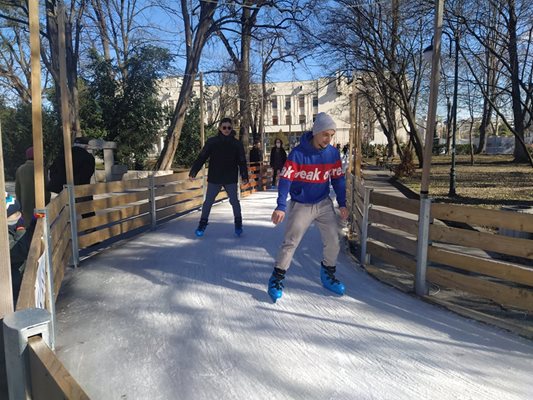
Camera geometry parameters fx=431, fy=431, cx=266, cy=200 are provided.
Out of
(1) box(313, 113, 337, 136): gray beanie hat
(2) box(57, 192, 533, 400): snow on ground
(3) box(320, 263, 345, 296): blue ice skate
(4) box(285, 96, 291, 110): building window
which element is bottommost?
(2) box(57, 192, 533, 400): snow on ground

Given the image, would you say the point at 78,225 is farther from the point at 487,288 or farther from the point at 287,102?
the point at 287,102

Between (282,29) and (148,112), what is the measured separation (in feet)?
26.8

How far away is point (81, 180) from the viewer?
5.79 metres

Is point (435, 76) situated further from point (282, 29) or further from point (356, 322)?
point (282, 29)

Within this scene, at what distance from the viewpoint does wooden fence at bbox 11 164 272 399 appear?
58.4 inches

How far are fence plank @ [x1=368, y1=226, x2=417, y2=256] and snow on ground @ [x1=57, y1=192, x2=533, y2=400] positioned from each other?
468mm

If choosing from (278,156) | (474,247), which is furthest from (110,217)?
(278,156)

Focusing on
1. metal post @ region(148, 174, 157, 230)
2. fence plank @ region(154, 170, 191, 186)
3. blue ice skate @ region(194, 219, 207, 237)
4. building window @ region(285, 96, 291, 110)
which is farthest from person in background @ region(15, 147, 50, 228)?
building window @ region(285, 96, 291, 110)

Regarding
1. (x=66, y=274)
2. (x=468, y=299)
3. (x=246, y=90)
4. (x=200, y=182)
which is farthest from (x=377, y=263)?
(x=246, y=90)

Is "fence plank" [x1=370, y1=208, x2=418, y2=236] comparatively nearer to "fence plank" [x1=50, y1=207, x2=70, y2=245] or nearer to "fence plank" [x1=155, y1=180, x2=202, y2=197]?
"fence plank" [x1=50, y1=207, x2=70, y2=245]

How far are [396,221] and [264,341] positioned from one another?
7.46 ft

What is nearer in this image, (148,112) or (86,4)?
(86,4)

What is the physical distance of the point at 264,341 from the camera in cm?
Answer: 311

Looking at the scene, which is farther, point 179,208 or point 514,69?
point 514,69
